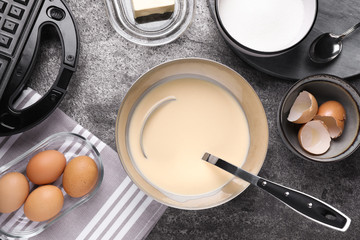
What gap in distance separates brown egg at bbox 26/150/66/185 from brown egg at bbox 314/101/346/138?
1.51ft

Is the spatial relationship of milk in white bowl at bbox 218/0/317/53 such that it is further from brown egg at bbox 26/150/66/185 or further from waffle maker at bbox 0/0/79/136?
brown egg at bbox 26/150/66/185

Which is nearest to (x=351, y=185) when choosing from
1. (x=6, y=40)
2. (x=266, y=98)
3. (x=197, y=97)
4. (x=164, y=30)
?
(x=266, y=98)

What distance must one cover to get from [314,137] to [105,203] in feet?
1.29

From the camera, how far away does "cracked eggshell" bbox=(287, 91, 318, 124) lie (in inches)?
27.2

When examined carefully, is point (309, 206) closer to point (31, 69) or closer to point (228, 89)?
point (228, 89)

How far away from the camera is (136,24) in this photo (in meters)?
0.75

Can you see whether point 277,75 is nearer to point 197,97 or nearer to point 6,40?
point 197,97

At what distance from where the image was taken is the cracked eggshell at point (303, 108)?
2.27 ft

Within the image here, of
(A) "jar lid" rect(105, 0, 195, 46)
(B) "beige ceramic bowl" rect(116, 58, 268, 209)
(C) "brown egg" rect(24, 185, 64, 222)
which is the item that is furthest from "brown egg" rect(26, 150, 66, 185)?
(A) "jar lid" rect(105, 0, 195, 46)

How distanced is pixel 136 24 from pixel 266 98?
0.91 ft

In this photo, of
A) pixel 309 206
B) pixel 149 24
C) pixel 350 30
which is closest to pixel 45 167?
pixel 149 24

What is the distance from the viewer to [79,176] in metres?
0.69

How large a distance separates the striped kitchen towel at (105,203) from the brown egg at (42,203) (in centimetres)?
4

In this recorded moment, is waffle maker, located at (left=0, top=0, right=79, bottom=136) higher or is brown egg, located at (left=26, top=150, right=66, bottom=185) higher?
waffle maker, located at (left=0, top=0, right=79, bottom=136)
